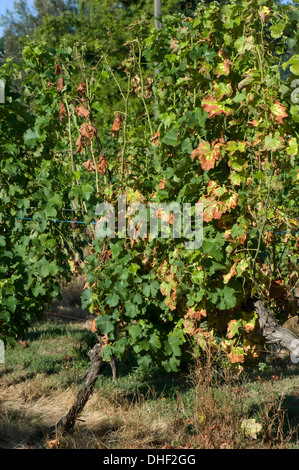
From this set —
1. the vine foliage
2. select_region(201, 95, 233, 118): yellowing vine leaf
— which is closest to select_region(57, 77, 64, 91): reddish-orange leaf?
the vine foliage

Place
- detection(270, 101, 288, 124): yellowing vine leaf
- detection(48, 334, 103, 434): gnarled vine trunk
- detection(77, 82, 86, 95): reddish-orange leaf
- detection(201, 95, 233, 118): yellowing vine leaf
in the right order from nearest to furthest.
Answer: detection(270, 101, 288, 124): yellowing vine leaf
detection(201, 95, 233, 118): yellowing vine leaf
detection(48, 334, 103, 434): gnarled vine trunk
detection(77, 82, 86, 95): reddish-orange leaf

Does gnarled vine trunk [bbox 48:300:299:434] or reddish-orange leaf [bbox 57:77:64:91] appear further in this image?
reddish-orange leaf [bbox 57:77:64:91]

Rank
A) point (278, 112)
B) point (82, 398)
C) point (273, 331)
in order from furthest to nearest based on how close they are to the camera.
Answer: point (82, 398)
point (273, 331)
point (278, 112)

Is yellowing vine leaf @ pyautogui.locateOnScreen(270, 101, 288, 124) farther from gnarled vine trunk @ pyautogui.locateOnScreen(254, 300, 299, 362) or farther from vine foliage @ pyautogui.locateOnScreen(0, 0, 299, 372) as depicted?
gnarled vine trunk @ pyautogui.locateOnScreen(254, 300, 299, 362)

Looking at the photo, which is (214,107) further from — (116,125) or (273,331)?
(273,331)

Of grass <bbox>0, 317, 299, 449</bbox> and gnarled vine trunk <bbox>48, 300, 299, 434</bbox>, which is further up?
gnarled vine trunk <bbox>48, 300, 299, 434</bbox>

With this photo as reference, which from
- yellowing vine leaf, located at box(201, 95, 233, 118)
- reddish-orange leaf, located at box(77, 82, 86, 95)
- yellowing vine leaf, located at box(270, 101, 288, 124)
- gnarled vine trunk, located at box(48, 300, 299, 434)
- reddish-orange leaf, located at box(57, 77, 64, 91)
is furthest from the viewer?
reddish-orange leaf, located at box(57, 77, 64, 91)

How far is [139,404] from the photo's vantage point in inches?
151


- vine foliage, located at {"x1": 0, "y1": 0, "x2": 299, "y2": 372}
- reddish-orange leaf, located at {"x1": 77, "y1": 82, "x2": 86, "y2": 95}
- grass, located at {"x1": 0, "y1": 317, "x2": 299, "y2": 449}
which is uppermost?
reddish-orange leaf, located at {"x1": 77, "y1": 82, "x2": 86, "y2": 95}

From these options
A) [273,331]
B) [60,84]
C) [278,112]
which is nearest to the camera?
[278,112]

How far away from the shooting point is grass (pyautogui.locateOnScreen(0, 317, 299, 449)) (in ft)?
10.8

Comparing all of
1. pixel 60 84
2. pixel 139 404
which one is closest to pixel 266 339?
pixel 139 404

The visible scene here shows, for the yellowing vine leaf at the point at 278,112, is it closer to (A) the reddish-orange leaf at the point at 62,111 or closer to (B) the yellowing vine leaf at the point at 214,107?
(B) the yellowing vine leaf at the point at 214,107

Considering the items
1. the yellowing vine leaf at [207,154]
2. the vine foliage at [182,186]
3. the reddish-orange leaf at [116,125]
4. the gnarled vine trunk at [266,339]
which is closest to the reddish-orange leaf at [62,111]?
the vine foliage at [182,186]
